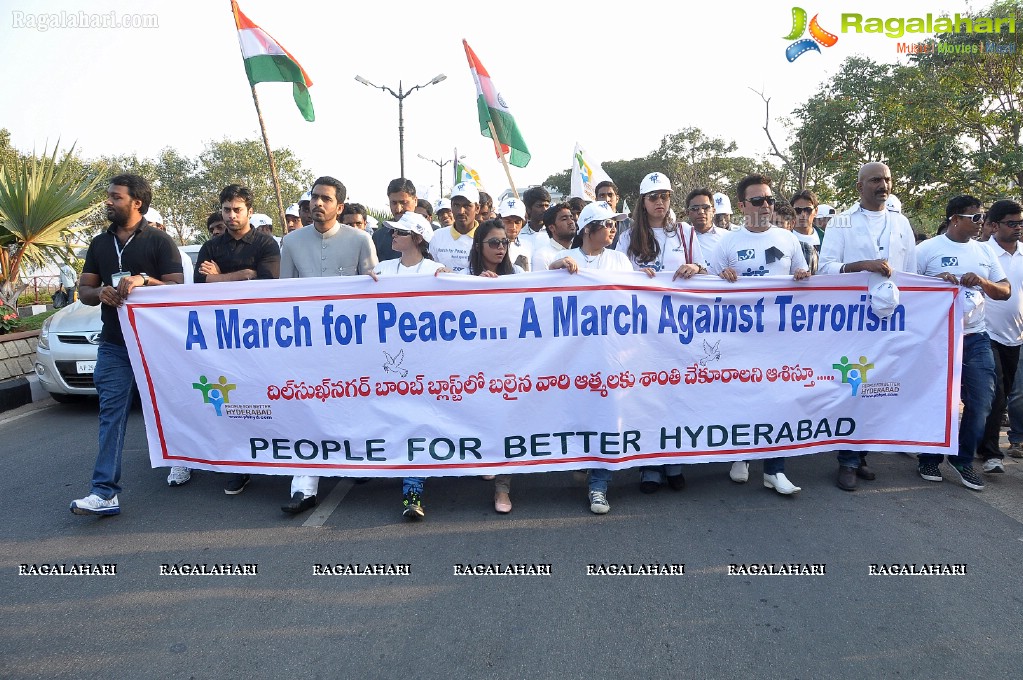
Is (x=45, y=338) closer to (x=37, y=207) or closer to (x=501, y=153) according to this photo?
(x=37, y=207)

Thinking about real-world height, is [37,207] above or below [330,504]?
above

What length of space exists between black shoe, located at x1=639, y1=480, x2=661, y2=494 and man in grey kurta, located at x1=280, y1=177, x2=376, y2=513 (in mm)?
2248

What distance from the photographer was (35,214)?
814cm

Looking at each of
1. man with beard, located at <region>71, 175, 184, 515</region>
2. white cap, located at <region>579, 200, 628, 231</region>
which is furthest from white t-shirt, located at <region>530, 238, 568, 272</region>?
man with beard, located at <region>71, 175, 184, 515</region>

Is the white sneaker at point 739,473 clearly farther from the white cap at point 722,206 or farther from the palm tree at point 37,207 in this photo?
the palm tree at point 37,207

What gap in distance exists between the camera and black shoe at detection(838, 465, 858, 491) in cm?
423

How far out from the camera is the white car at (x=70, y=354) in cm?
641

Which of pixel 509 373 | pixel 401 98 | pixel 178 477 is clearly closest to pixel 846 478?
pixel 509 373

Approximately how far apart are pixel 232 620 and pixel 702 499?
2.65m

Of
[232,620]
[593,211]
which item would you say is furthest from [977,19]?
[232,620]

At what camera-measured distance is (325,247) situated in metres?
4.61

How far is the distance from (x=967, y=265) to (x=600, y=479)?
2.75 meters

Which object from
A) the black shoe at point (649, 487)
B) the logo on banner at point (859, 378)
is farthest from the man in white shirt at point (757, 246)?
the logo on banner at point (859, 378)

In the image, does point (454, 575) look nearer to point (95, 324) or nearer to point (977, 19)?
point (95, 324)
